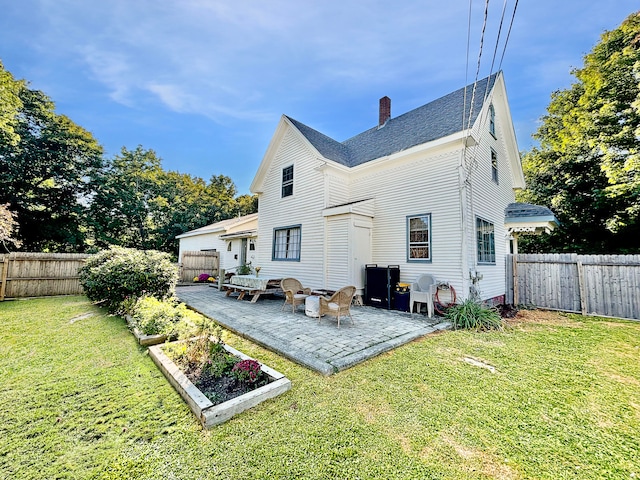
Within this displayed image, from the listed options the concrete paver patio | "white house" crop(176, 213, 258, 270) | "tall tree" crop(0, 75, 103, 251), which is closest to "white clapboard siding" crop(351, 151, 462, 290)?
the concrete paver patio

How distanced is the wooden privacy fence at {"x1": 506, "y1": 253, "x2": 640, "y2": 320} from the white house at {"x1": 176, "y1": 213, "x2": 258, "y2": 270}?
11810 mm

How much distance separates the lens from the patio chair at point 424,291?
7.19 meters

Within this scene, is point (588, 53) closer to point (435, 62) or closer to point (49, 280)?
point (435, 62)

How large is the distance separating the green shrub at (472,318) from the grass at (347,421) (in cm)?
161

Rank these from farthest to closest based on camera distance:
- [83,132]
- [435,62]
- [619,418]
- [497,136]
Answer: [83,132] < [497,136] < [435,62] < [619,418]

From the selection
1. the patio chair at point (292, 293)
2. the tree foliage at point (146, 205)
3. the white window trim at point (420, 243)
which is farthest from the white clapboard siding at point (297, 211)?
the tree foliage at point (146, 205)

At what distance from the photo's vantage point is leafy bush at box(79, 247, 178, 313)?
693 cm

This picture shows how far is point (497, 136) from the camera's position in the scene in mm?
10164

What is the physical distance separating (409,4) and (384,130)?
6.56 m

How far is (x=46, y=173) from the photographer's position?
17.6m

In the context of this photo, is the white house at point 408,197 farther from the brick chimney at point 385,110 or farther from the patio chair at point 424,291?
the brick chimney at point 385,110

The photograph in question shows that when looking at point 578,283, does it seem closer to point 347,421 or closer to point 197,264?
point 347,421

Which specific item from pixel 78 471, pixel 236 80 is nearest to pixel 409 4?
pixel 236 80

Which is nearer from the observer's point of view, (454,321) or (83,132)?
(454,321)
